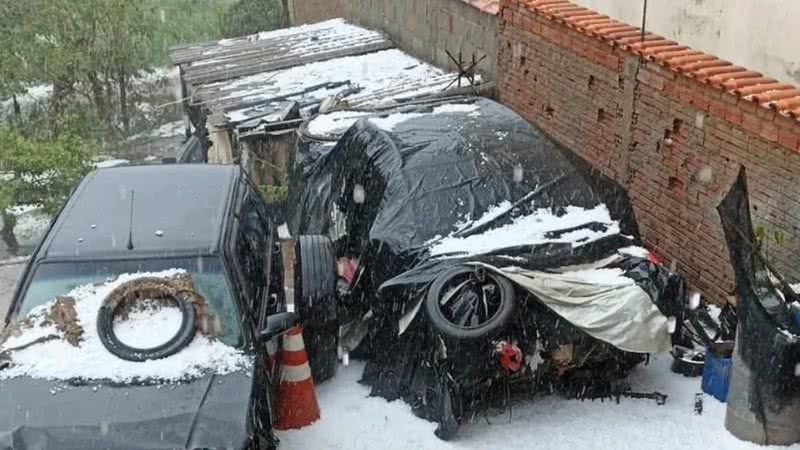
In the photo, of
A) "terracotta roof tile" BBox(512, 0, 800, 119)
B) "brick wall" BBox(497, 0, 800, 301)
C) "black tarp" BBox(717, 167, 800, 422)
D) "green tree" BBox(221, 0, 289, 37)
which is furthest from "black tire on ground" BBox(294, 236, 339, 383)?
"green tree" BBox(221, 0, 289, 37)

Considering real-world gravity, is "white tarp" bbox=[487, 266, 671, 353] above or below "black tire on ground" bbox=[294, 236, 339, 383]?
above

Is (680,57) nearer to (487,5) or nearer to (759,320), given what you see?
(759,320)

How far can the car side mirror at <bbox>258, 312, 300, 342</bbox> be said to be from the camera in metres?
5.82

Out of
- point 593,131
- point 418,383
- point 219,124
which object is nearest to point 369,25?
point 219,124

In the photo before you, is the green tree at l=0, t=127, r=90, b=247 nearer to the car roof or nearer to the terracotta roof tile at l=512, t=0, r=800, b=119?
the terracotta roof tile at l=512, t=0, r=800, b=119

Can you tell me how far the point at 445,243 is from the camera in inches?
260

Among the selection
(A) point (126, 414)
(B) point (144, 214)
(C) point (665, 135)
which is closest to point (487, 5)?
(C) point (665, 135)

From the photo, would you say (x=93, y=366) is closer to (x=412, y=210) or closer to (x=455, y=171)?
(x=412, y=210)

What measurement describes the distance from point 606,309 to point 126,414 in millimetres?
2974

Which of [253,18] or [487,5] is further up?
[487,5]

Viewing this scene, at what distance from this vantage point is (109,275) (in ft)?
19.4

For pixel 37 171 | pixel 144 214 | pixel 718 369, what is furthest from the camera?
pixel 37 171

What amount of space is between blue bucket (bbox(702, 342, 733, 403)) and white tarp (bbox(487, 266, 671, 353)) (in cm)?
51

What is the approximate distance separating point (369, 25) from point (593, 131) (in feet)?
29.0
